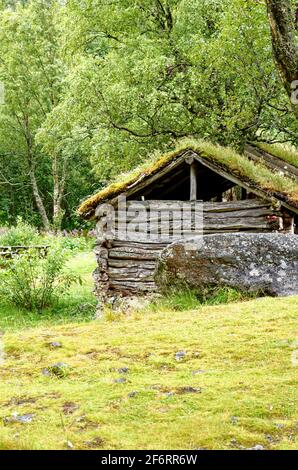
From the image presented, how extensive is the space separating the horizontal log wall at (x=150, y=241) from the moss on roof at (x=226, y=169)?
502mm

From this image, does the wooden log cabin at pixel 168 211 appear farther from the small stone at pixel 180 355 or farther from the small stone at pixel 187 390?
the small stone at pixel 187 390

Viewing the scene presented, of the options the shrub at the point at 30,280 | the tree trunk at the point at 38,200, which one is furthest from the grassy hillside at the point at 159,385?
the tree trunk at the point at 38,200

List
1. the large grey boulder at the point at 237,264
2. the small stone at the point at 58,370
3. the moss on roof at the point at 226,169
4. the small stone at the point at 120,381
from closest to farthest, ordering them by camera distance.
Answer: the small stone at the point at 120,381
the small stone at the point at 58,370
the large grey boulder at the point at 237,264
the moss on roof at the point at 226,169

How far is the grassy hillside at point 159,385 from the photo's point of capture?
4410mm

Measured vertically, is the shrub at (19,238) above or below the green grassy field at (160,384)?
above

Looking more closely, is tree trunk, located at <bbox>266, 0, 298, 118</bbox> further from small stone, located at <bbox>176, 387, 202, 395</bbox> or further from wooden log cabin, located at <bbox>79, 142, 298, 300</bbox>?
wooden log cabin, located at <bbox>79, 142, 298, 300</bbox>

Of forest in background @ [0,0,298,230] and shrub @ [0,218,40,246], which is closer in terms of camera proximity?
forest in background @ [0,0,298,230]

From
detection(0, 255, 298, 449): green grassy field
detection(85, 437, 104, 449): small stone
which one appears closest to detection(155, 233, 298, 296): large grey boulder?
detection(0, 255, 298, 449): green grassy field

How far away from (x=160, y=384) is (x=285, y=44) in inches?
144

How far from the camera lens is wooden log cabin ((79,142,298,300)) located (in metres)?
12.9

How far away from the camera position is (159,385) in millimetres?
5609

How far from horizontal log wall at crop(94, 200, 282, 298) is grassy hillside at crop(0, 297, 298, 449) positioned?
4.80 meters

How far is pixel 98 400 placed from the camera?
5188mm

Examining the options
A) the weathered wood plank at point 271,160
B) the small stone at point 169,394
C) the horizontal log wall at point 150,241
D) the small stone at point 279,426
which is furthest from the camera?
the weathered wood plank at point 271,160
